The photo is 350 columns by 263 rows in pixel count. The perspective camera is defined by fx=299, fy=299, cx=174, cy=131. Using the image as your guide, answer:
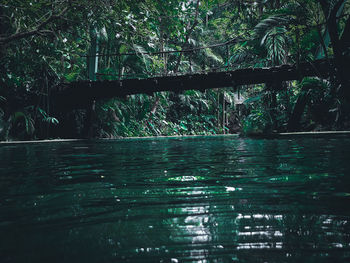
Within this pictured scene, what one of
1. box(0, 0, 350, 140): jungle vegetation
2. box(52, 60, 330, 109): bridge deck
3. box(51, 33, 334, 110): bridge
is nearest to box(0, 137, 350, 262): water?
Answer: box(0, 0, 350, 140): jungle vegetation

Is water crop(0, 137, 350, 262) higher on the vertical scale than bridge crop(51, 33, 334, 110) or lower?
lower

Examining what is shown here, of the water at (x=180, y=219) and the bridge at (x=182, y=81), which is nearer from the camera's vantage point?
the water at (x=180, y=219)

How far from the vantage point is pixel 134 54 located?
12500 mm

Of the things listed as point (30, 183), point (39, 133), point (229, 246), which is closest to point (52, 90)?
point (39, 133)

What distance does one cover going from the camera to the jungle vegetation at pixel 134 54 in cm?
737

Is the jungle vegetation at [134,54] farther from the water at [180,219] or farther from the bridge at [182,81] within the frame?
the water at [180,219]

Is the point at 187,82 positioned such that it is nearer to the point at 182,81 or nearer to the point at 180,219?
the point at 182,81

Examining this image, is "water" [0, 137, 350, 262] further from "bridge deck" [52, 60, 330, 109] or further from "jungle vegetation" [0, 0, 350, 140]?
"bridge deck" [52, 60, 330, 109]

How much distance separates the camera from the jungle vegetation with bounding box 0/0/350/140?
24.2ft

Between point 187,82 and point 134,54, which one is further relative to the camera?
point 134,54

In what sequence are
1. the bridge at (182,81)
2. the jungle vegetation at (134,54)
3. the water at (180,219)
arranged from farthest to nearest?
the bridge at (182,81) → the jungle vegetation at (134,54) → the water at (180,219)

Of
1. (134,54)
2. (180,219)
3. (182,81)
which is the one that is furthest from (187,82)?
(180,219)

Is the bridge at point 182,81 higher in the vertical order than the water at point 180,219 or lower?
higher

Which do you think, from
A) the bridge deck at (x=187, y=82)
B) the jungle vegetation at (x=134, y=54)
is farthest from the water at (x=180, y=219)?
the bridge deck at (x=187, y=82)
